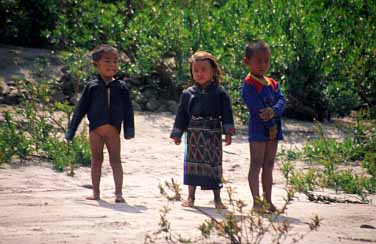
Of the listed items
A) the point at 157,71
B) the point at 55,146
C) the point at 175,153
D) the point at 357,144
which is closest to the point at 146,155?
the point at 175,153

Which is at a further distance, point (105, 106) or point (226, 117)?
point (105, 106)

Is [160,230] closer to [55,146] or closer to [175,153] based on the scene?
[55,146]

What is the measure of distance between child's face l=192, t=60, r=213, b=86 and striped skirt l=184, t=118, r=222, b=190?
0.34m

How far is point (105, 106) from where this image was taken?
7.80m

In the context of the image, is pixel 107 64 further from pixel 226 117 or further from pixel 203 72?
pixel 226 117

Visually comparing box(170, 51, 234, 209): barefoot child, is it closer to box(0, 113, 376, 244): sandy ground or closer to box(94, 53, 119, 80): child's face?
box(0, 113, 376, 244): sandy ground

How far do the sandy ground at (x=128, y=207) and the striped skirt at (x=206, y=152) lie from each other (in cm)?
24

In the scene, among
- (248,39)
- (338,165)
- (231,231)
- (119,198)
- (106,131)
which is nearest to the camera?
(231,231)

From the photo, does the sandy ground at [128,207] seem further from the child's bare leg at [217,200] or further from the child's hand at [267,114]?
the child's hand at [267,114]

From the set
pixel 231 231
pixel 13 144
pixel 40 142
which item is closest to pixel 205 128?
pixel 231 231

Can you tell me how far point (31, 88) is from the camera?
10.8 meters

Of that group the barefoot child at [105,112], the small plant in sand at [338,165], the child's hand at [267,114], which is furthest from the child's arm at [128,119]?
the small plant in sand at [338,165]

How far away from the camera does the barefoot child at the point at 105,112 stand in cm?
781

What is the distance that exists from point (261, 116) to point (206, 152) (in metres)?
0.63
